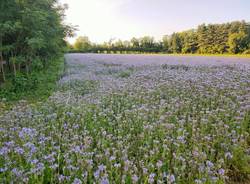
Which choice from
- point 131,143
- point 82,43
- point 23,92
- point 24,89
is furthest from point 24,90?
point 82,43

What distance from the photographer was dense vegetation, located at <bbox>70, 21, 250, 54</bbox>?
4416 centimetres

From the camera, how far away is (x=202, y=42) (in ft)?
172

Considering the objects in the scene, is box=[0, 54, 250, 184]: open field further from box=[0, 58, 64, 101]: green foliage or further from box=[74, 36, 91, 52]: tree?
box=[74, 36, 91, 52]: tree

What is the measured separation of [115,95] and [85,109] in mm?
1253

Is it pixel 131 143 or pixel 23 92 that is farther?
pixel 23 92

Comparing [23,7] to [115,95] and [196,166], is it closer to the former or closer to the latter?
[115,95]

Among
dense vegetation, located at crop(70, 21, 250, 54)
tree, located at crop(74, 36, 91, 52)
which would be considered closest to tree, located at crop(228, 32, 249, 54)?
dense vegetation, located at crop(70, 21, 250, 54)

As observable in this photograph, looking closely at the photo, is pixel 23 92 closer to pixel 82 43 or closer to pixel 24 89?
pixel 24 89

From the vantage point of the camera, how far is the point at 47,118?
14.2 ft

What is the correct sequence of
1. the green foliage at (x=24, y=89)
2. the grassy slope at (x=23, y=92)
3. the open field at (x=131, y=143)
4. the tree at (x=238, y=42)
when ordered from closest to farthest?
the open field at (x=131, y=143) < the grassy slope at (x=23, y=92) < the green foliage at (x=24, y=89) < the tree at (x=238, y=42)

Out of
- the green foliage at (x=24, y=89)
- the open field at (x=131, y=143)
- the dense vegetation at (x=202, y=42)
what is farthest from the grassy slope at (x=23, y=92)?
the dense vegetation at (x=202, y=42)

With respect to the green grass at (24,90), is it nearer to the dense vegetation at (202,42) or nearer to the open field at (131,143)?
the open field at (131,143)

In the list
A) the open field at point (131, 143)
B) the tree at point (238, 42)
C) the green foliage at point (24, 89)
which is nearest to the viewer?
the open field at point (131, 143)

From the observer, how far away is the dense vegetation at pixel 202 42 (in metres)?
44.2
